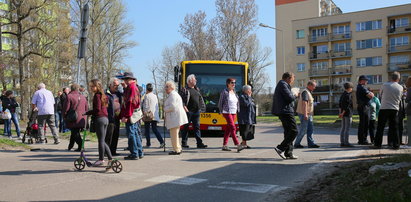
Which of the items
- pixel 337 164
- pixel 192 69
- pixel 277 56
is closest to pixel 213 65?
pixel 192 69

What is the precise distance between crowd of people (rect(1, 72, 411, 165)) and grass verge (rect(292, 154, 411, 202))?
2.31 m

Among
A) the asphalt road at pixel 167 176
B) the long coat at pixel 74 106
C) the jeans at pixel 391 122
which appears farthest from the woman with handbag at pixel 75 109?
the jeans at pixel 391 122

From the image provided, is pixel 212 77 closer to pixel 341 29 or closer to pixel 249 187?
pixel 249 187

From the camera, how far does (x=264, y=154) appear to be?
9.63 meters

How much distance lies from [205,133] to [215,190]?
456 inches

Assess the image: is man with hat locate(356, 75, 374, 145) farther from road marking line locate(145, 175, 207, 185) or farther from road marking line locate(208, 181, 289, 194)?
road marking line locate(145, 175, 207, 185)

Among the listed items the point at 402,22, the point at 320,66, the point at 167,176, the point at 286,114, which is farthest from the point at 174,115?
the point at 320,66

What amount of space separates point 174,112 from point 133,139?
1.25 meters

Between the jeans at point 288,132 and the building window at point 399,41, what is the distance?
60734 millimetres

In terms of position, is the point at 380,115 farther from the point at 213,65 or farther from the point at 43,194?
the point at 43,194

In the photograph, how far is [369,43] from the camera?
6366 centimetres

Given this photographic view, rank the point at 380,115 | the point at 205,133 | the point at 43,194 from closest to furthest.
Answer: the point at 43,194, the point at 380,115, the point at 205,133

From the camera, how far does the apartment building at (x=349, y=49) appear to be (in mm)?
61344

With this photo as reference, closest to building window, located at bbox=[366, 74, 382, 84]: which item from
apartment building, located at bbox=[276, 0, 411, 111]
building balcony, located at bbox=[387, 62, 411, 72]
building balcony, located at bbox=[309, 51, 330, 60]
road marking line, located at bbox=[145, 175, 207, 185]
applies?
apartment building, located at bbox=[276, 0, 411, 111]
